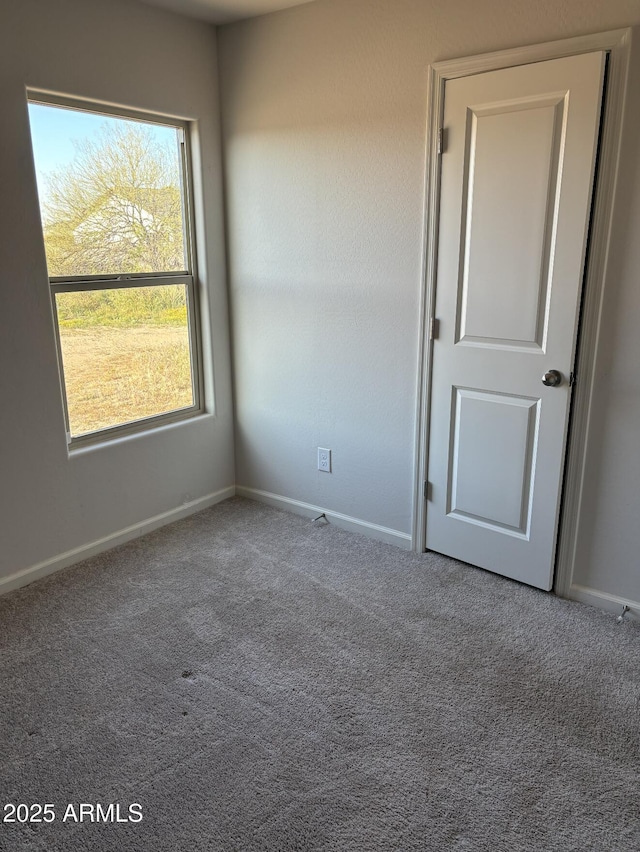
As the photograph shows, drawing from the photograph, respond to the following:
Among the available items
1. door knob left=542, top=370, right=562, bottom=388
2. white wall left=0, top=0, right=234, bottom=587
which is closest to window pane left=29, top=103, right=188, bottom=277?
white wall left=0, top=0, right=234, bottom=587

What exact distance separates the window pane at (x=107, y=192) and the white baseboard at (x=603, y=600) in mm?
2486

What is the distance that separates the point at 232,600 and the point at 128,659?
51cm

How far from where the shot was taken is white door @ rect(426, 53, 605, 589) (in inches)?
90.5

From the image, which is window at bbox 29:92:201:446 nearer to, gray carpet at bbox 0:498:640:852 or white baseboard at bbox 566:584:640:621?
gray carpet at bbox 0:498:640:852

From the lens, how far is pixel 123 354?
3.10m

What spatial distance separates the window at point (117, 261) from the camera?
2.72 meters

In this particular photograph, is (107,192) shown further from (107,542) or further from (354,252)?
(107,542)

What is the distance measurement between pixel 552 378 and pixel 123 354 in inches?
78.7

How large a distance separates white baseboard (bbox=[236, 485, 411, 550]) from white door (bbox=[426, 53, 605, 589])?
28 cm

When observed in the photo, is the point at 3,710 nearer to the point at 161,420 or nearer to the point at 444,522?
the point at 161,420

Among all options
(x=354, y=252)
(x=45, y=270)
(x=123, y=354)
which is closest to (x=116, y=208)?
(x=45, y=270)

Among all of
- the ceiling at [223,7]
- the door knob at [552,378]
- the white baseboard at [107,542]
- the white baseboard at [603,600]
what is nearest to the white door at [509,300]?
the door knob at [552,378]

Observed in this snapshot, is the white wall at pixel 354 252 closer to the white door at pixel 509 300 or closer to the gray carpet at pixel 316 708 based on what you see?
the white door at pixel 509 300

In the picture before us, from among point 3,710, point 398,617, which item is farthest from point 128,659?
point 398,617
